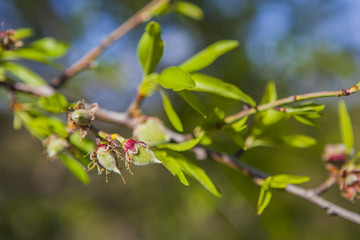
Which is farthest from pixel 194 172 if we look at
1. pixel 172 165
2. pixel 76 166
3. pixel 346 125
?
pixel 346 125

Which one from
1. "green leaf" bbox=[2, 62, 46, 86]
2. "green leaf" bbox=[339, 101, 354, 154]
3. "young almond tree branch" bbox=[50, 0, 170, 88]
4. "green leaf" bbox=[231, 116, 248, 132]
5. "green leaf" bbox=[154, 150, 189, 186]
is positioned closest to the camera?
"green leaf" bbox=[154, 150, 189, 186]

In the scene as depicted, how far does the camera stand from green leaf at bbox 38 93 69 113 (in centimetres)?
55

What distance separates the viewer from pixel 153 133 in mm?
597

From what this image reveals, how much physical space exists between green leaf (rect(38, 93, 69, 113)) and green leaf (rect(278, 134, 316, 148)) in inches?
18.3

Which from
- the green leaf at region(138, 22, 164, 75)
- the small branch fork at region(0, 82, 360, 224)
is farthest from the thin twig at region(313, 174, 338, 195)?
the green leaf at region(138, 22, 164, 75)

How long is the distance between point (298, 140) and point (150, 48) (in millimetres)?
389

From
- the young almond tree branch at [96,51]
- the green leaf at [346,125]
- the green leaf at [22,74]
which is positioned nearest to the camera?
the green leaf at [346,125]

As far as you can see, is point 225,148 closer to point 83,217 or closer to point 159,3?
point 159,3

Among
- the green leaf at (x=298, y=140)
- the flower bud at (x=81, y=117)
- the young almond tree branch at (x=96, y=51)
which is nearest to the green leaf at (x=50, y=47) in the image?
the young almond tree branch at (x=96, y=51)

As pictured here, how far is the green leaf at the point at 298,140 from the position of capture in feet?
2.17

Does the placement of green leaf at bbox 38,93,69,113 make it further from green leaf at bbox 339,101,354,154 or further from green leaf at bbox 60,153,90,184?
green leaf at bbox 339,101,354,154

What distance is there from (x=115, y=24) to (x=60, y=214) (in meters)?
2.74

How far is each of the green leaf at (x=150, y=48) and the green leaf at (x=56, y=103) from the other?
19cm

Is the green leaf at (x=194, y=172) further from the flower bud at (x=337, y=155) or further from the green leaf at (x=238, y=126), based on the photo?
the flower bud at (x=337, y=155)
